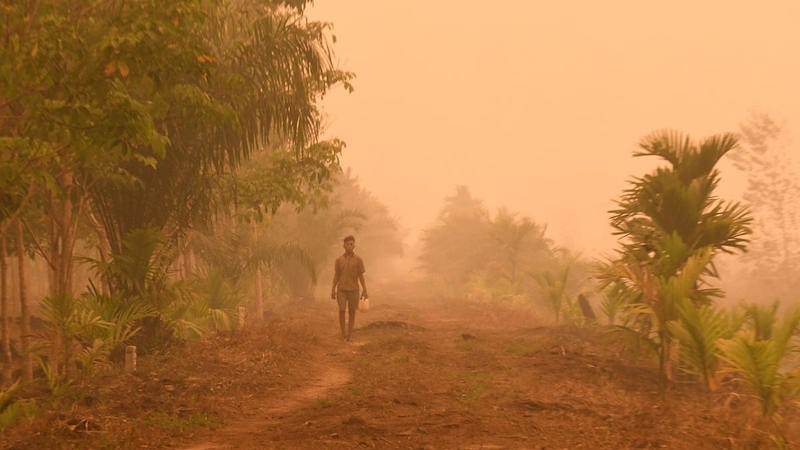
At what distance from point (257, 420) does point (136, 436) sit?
144 centimetres

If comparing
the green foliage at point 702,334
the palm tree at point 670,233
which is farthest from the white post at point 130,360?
the green foliage at point 702,334

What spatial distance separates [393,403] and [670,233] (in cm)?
492

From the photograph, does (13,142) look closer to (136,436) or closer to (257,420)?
(136,436)

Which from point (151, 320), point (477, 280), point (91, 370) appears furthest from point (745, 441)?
point (477, 280)

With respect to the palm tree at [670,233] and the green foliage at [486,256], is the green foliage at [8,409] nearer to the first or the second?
the palm tree at [670,233]

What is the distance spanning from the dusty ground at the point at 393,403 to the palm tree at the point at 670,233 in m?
1.12

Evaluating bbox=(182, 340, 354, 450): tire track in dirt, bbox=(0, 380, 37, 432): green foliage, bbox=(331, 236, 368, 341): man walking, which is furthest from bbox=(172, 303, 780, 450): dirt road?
bbox=(0, 380, 37, 432): green foliage

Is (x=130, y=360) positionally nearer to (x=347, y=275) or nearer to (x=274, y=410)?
(x=274, y=410)

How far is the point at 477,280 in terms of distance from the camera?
30641 mm

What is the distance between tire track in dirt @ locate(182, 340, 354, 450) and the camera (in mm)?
5457

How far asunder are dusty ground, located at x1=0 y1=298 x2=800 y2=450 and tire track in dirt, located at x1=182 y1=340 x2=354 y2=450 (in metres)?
0.02

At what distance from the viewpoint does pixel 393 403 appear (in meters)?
6.62

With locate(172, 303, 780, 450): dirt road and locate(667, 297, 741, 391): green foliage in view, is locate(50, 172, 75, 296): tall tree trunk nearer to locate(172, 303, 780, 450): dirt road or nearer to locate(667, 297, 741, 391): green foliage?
locate(172, 303, 780, 450): dirt road

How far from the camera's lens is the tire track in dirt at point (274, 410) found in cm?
546
